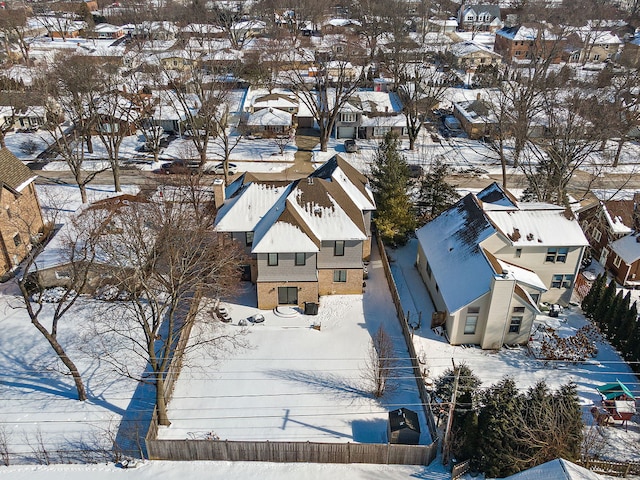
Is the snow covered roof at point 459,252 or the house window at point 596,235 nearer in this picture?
the snow covered roof at point 459,252

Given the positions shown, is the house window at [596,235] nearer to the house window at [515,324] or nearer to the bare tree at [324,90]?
the house window at [515,324]

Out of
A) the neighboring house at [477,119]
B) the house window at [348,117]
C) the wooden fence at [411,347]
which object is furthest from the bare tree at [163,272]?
the neighboring house at [477,119]

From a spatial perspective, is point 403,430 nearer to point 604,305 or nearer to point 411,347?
point 411,347

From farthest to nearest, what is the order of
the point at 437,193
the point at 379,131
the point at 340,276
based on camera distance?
1. the point at 379,131
2. the point at 437,193
3. the point at 340,276

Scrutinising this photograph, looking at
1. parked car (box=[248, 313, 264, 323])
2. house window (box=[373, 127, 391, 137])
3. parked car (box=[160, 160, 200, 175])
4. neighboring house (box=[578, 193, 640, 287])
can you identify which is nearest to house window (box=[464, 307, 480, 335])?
parked car (box=[248, 313, 264, 323])

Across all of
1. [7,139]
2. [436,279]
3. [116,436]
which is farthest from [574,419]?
[7,139]

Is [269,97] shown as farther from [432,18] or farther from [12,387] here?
[432,18]

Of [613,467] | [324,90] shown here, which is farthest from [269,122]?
[613,467]
